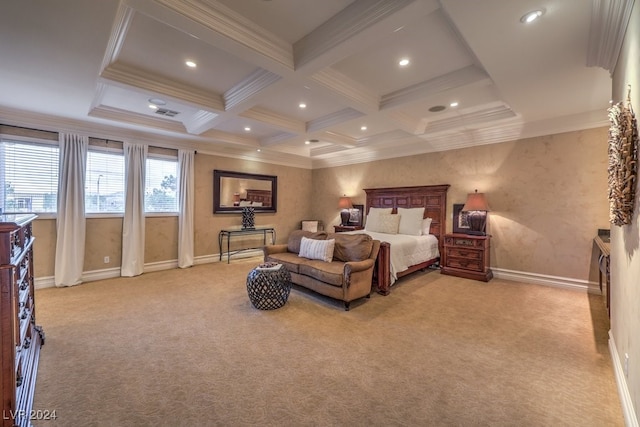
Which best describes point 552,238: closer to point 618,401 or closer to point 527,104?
point 527,104

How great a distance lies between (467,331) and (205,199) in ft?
17.6

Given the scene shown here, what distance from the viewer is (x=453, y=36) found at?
96.6 inches

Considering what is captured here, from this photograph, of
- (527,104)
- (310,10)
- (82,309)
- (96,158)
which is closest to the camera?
(310,10)

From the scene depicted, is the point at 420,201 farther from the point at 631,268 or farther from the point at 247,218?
the point at 631,268

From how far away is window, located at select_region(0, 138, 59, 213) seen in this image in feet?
12.6

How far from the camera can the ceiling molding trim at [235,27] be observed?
6.50ft

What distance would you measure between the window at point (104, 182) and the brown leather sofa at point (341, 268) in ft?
9.93

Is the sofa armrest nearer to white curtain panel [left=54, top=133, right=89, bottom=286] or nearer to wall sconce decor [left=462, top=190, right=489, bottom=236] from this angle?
white curtain panel [left=54, top=133, right=89, bottom=286]

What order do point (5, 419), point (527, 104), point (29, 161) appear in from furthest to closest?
point (29, 161) → point (527, 104) → point (5, 419)

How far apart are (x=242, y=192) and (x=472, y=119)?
501cm

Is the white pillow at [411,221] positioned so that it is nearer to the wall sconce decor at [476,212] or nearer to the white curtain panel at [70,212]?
the wall sconce decor at [476,212]

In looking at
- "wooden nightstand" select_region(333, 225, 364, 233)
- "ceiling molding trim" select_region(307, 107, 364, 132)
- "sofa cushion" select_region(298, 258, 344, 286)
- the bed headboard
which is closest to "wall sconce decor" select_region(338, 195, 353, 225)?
"wooden nightstand" select_region(333, 225, 364, 233)

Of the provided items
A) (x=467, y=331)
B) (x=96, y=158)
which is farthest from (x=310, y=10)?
(x=96, y=158)

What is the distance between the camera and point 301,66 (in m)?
2.64
